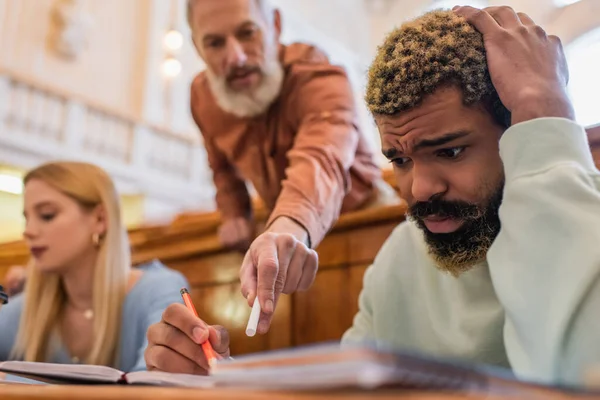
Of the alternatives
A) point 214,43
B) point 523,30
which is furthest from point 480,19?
point 214,43

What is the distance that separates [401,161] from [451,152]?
78 mm

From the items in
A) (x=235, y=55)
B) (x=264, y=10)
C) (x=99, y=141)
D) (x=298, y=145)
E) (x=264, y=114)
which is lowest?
(x=298, y=145)

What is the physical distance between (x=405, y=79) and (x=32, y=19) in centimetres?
449

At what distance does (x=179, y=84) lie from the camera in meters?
5.44

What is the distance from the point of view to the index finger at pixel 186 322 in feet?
2.24

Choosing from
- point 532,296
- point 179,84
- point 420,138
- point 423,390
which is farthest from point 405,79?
point 179,84

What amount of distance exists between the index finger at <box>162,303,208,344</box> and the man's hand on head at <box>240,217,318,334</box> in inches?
2.7

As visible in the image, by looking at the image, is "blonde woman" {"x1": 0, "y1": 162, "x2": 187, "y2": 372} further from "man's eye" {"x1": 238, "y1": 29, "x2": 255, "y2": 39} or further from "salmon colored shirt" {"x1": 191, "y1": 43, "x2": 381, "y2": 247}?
"man's eye" {"x1": 238, "y1": 29, "x2": 255, "y2": 39}

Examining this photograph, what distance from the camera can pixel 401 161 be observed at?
2.70 ft

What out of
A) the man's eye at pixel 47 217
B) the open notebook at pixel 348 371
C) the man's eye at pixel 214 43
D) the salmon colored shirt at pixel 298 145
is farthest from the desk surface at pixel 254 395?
the man's eye at pixel 214 43

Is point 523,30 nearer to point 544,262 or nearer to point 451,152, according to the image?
point 451,152

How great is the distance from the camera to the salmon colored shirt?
47.5 inches

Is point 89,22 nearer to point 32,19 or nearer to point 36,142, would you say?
point 32,19

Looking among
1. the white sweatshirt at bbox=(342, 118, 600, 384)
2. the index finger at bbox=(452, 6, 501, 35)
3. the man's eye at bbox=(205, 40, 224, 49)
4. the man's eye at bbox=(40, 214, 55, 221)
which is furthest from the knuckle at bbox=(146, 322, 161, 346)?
the man's eye at bbox=(205, 40, 224, 49)
